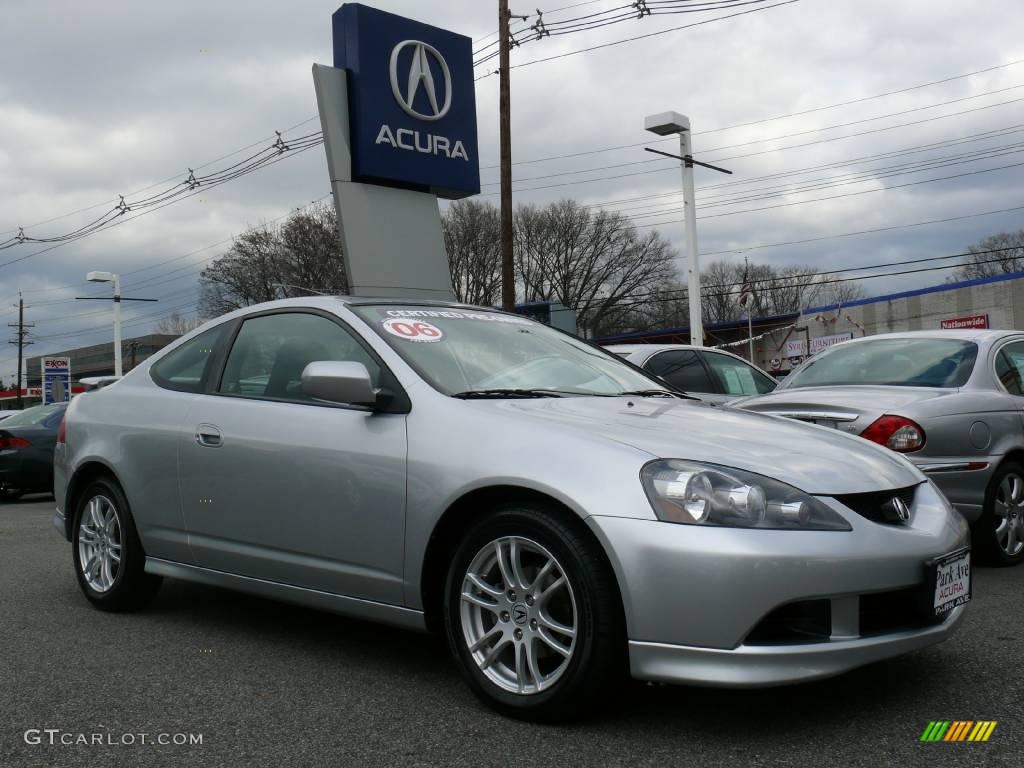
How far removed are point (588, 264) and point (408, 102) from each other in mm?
45468

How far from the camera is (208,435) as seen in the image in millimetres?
4312

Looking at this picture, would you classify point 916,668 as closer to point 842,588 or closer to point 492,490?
point 842,588

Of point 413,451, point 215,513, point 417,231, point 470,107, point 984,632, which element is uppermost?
point 470,107

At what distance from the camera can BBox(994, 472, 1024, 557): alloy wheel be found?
5.88 m

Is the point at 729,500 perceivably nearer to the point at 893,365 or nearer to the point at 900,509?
the point at 900,509

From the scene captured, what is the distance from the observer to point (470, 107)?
18.0m

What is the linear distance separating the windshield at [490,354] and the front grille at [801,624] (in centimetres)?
133

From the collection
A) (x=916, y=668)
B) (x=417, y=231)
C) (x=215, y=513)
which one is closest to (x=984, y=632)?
(x=916, y=668)

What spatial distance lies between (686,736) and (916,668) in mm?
1151

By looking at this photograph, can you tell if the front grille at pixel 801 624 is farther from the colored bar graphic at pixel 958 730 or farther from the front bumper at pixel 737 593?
the colored bar graphic at pixel 958 730

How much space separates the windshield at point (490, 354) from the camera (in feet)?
12.6

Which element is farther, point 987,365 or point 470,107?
point 470,107

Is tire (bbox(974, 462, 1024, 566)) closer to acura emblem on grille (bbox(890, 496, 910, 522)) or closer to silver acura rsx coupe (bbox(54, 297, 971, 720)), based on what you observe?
silver acura rsx coupe (bbox(54, 297, 971, 720))

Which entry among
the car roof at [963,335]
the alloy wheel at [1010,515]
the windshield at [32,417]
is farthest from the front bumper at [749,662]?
the windshield at [32,417]
